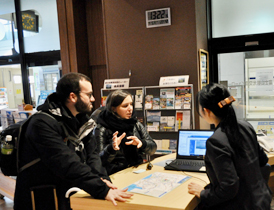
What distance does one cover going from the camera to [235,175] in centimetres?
147

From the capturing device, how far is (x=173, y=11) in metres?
4.29

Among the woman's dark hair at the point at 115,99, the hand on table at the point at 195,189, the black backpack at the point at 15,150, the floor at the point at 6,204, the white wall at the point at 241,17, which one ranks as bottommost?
the floor at the point at 6,204

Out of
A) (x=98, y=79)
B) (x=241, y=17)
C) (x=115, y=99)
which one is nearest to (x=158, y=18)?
(x=241, y=17)

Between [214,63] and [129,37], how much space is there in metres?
1.53

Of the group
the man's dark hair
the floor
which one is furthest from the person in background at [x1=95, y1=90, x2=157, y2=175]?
the floor

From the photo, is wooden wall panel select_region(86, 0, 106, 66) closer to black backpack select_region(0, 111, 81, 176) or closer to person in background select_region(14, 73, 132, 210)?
person in background select_region(14, 73, 132, 210)

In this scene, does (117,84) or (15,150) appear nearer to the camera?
(15,150)

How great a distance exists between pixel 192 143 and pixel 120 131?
695mm

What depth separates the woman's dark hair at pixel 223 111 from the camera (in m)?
1.50

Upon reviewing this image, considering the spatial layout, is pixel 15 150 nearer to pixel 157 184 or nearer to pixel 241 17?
pixel 157 184

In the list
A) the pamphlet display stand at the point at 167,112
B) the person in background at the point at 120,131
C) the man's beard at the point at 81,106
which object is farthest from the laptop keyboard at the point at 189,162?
the pamphlet display stand at the point at 167,112

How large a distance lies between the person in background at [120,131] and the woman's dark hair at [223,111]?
1.01 metres

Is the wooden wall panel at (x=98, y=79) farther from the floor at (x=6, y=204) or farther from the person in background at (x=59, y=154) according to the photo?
→ the person in background at (x=59, y=154)

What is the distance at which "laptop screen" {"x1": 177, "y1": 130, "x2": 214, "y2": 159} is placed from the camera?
8.32 feet
